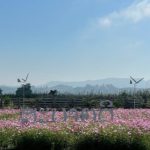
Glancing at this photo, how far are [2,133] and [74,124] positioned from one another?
1.82 m

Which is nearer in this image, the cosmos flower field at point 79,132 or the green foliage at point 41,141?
the cosmos flower field at point 79,132

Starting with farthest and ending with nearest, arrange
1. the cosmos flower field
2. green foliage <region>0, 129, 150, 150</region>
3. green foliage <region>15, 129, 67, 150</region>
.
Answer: green foliage <region>15, 129, 67, 150</region>
the cosmos flower field
green foliage <region>0, 129, 150, 150</region>

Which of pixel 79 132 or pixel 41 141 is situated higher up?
pixel 79 132

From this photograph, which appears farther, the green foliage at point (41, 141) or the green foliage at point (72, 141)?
the green foliage at point (41, 141)

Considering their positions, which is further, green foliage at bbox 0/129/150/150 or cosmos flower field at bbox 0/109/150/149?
cosmos flower field at bbox 0/109/150/149

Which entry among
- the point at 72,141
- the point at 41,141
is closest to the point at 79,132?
the point at 72,141

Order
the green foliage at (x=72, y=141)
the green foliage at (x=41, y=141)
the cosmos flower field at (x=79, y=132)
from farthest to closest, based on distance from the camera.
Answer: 1. the green foliage at (x=41, y=141)
2. the cosmos flower field at (x=79, y=132)
3. the green foliage at (x=72, y=141)

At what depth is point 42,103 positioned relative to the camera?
33094 mm

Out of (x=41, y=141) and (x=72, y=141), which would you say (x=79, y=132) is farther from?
(x=41, y=141)

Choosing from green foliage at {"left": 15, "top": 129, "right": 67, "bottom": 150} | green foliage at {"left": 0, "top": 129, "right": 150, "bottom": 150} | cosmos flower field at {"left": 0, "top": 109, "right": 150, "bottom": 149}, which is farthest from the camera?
green foliage at {"left": 15, "top": 129, "right": 67, "bottom": 150}

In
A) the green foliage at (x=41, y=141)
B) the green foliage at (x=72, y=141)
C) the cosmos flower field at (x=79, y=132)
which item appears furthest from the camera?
the green foliage at (x=41, y=141)

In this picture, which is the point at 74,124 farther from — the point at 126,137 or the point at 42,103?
the point at 42,103

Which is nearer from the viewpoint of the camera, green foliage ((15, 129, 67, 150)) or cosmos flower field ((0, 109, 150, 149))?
cosmos flower field ((0, 109, 150, 149))

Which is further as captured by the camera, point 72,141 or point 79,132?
point 79,132
